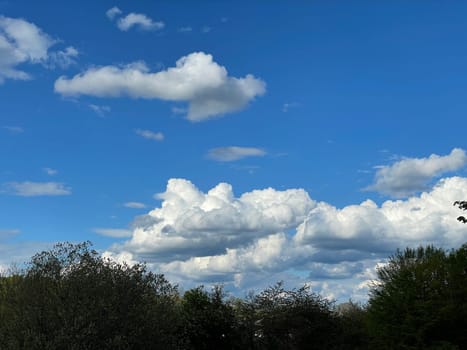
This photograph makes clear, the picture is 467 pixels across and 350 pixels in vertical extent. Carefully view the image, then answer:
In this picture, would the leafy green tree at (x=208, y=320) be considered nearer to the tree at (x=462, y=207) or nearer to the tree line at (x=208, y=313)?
the tree line at (x=208, y=313)

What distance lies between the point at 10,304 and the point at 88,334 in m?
4.82

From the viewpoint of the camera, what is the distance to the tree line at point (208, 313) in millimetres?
28688

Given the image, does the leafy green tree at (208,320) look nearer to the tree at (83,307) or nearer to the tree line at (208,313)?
the tree line at (208,313)

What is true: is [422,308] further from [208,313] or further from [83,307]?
[83,307]

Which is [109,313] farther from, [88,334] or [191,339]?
[191,339]

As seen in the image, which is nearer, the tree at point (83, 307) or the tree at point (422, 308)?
the tree at point (83, 307)

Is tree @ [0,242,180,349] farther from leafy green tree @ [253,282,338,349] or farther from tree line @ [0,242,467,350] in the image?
leafy green tree @ [253,282,338,349]

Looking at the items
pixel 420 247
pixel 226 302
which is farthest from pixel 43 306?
pixel 420 247

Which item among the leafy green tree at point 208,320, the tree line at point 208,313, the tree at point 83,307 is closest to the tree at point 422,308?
the tree line at point 208,313

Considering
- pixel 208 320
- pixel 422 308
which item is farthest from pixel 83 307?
pixel 422 308

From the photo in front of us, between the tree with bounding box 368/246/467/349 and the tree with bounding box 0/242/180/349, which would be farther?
the tree with bounding box 368/246/467/349

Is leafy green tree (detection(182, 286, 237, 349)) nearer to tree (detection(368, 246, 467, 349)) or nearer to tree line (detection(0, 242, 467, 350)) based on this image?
tree line (detection(0, 242, 467, 350))

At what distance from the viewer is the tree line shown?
28688 mm

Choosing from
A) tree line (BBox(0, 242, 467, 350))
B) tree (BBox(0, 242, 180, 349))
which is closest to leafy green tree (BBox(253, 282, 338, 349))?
tree line (BBox(0, 242, 467, 350))
